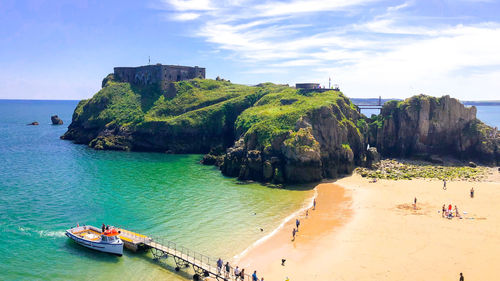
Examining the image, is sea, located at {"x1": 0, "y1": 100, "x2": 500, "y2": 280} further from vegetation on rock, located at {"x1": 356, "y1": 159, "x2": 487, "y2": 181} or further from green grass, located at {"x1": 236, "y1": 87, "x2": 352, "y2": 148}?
vegetation on rock, located at {"x1": 356, "y1": 159, "x2": 487, "y2": 181}

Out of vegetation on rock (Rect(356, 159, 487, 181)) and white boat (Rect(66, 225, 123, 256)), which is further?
vegetation on rock (Rect(356, 159, 487, 181))

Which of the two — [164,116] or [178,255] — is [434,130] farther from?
[164,116]

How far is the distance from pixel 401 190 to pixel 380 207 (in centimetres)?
938

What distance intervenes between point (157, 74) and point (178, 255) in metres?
94.0

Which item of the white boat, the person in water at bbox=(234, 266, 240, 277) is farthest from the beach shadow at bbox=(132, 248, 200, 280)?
the person in water at bbox=(234, 266, 240, 277)

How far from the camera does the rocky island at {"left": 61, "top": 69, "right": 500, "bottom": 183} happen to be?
63438mm

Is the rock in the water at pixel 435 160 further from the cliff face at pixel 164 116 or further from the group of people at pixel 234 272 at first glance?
the group of people at pixel 234 272

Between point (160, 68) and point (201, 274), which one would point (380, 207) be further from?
point (160, 68)

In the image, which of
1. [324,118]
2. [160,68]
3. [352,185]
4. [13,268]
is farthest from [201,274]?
[160,68]

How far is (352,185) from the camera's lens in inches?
2325

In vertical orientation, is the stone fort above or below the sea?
above

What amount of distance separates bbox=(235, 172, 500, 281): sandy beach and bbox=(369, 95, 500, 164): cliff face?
994 inches

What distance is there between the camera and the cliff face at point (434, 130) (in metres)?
76.7

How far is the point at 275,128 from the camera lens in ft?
218
